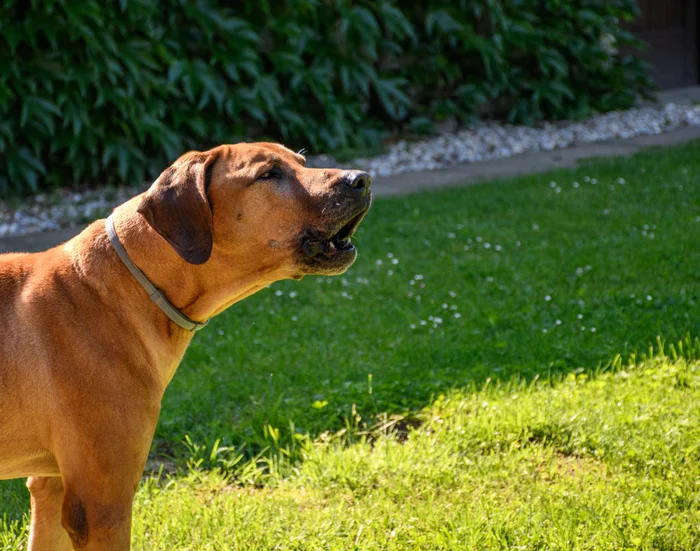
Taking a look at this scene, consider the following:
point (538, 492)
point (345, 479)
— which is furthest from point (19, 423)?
point (538, 492)

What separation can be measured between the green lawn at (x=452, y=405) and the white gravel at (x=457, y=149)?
2579mm

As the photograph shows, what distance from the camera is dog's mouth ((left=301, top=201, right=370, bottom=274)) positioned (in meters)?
2.95

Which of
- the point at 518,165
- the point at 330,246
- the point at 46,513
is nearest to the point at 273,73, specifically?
the point at 518,165

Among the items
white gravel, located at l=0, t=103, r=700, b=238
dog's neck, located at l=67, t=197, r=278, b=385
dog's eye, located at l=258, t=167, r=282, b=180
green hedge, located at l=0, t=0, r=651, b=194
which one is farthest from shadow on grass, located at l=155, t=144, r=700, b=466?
green hedge, located at l=0, t=0, r=651, b=194

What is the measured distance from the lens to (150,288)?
112 inches

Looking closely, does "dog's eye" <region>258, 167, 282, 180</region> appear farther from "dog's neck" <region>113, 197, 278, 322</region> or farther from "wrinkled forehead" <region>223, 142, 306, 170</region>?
"dog's neck" <region>113, 197, 278, 322</region>

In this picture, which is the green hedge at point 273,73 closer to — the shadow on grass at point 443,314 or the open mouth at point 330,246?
the shadow on grass at point 443,314

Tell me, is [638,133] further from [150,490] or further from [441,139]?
[150,490]

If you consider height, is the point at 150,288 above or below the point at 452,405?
above

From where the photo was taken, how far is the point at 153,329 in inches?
112

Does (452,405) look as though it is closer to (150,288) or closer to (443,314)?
(443,314)

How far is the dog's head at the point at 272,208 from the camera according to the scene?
2924mm

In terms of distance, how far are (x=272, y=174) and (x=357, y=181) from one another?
28cm

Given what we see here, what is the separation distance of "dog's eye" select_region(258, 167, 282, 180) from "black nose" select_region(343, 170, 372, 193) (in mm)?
218
